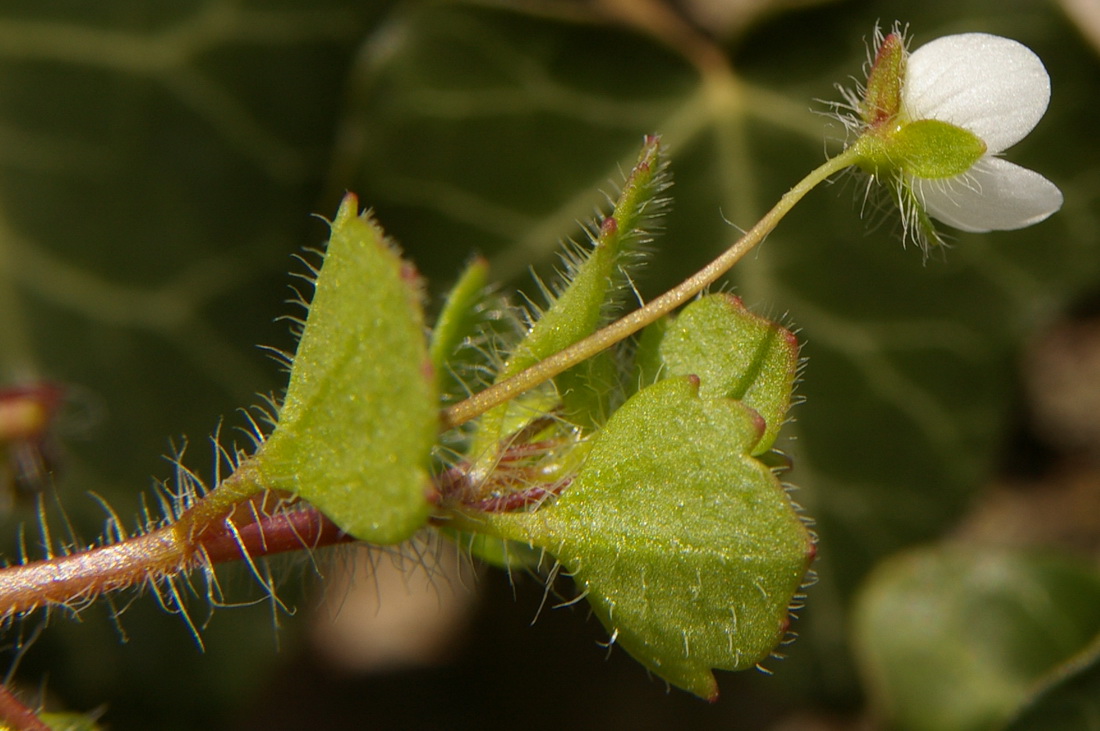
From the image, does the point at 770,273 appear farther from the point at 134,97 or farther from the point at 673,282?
the point at 134,97

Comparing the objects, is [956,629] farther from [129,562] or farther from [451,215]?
[129,562]

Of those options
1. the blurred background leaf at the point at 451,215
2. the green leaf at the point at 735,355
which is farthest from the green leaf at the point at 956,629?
the green leaf at the point at 735,355

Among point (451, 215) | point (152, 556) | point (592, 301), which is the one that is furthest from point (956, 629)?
point (152, 556)

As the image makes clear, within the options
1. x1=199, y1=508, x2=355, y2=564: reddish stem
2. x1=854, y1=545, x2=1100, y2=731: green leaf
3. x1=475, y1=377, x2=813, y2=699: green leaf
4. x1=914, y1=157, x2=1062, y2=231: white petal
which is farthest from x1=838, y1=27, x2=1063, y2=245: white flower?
x1=854, y1=545, x2=1100, y2=731: green leaf

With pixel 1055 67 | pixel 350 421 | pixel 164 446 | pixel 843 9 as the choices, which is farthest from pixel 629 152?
pixel 350 421

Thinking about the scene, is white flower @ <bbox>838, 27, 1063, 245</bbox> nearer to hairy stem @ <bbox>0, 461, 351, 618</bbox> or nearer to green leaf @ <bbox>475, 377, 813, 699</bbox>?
green leaf @ <bbox>475, 377, 813, 699</bbox>

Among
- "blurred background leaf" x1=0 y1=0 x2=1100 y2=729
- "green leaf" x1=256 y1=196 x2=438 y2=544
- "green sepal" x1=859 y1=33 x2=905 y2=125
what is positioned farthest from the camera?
"blurred background leaf" x1=0 y1=0 x2=1100 y2=729
